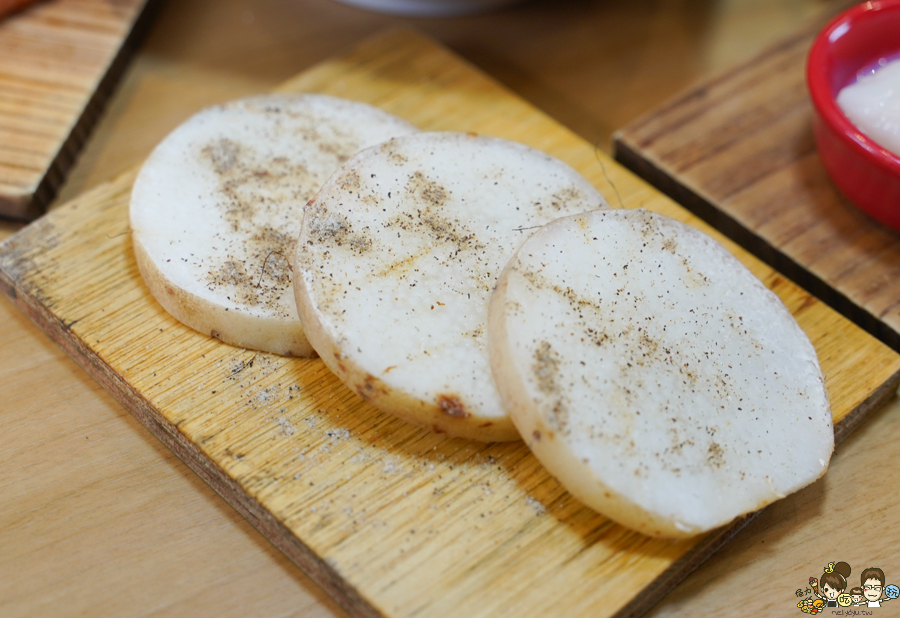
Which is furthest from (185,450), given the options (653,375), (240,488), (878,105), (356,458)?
(878,105)

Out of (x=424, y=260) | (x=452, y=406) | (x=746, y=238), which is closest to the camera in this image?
(x=452, y=406)

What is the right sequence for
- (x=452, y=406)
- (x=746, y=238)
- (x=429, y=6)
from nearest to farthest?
(x=452, y=406) < (x=746, y=238) < (x=429, y=6)

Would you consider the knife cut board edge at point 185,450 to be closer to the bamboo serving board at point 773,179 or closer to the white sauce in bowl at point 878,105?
the bamboo serving board at point 773,179

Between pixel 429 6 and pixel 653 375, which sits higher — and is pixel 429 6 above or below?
above

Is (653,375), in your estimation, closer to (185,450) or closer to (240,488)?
(240,488)

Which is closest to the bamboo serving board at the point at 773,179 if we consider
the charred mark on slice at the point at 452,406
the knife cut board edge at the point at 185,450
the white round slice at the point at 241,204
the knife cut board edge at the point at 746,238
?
the knife cut board edge at the point at 746,238

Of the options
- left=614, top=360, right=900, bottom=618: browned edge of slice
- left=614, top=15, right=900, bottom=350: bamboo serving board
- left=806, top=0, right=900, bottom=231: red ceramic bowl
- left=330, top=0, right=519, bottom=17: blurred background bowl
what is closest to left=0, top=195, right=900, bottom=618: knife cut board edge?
left=614, top=360, right=900, bottom=618: browned edge of slice

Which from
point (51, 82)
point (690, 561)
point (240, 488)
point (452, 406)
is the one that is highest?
point (51, 82)
